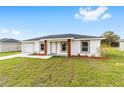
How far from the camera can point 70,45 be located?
11.1 m

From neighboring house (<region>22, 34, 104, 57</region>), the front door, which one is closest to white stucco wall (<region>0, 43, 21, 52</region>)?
neighboring house (<region>22, 34, 104, 57</region>)

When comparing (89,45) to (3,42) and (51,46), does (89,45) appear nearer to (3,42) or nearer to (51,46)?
(51,46)

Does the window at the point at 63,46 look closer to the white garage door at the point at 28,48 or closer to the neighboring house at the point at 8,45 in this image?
the white garage door at the point at 28,48

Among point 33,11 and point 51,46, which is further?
point 51,46

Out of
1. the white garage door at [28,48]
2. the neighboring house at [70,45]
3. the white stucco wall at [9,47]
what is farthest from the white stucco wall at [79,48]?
the white stucco wall at [9,47]

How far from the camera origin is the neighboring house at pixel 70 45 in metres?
10.6

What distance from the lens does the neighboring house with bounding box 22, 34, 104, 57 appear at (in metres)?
10.6

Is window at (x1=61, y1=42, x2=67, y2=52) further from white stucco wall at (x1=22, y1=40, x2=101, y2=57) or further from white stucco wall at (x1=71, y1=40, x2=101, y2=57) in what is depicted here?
white stucco wall at (x1=71, y1=40, x2=101, y2=57)

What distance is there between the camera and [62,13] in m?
6.96

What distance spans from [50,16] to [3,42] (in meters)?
14.6

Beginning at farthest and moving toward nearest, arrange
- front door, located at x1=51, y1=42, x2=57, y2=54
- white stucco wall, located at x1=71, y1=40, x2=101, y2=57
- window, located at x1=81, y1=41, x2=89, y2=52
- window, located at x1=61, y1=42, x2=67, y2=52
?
1. front door, located at x1=51, y1=42, x2=57, y2=54
2. window, located at x1=61, y1=42, x2=67, y2=52
3. window, located at x1=81, y1=41, x2=89, y2=52
4. white stucco wall, located at x1=71, y1=40, x2=101, y2=57
